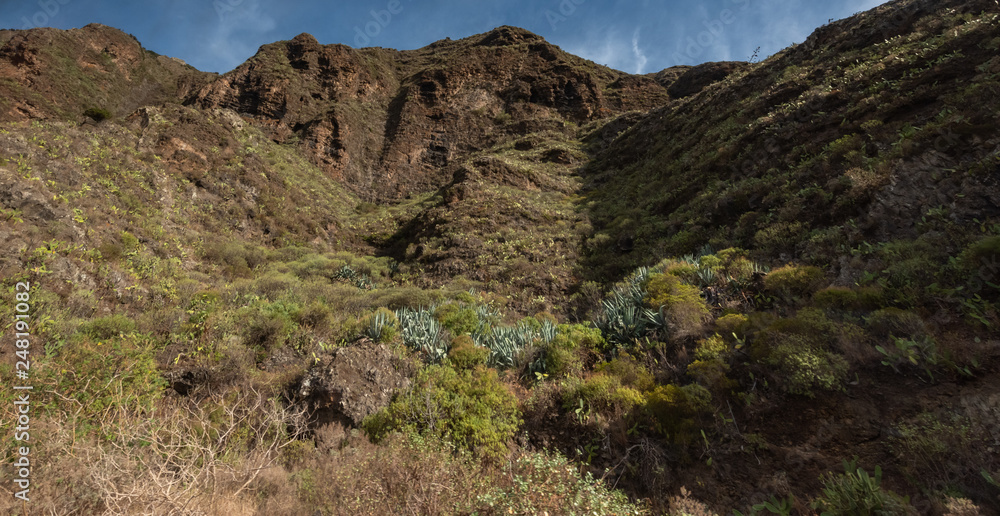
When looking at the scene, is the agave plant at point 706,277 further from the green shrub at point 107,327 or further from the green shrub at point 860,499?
the green shrub at point 107,327

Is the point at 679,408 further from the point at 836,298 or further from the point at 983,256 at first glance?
the point at 983,256

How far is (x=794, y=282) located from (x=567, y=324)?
4.37 meters

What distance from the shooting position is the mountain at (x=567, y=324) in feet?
11.9

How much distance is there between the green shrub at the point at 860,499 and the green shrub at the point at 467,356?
4.79 meters

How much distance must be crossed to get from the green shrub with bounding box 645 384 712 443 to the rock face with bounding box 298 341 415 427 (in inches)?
158

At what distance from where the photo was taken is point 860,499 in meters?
2.89

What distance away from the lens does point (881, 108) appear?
32.7 feet

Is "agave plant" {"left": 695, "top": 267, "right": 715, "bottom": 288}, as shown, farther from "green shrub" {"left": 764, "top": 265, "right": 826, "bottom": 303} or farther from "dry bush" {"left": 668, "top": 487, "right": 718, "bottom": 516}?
"dry bush" {"left": 668, "top": 487, "right": 718, "bottom": 516}

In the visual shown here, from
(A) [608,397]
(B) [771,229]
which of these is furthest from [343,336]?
(B) [771,229]

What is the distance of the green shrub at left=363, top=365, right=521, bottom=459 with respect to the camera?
486cm

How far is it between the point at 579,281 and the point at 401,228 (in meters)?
13.2

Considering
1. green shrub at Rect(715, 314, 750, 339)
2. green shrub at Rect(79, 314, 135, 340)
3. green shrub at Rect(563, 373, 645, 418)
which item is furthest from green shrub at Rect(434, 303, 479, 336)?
green shrub at Rect(79, 314, 135, 340)

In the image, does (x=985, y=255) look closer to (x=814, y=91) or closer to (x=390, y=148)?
(x=814, y=91)

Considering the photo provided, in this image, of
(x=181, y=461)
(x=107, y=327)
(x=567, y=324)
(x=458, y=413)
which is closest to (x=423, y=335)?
(x=458, y=413)
